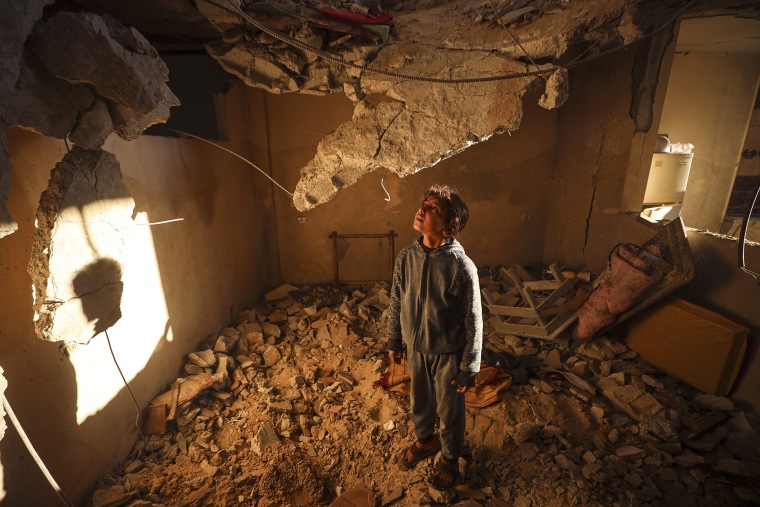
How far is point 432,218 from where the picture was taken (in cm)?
226

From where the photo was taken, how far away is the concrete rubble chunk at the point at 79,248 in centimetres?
180

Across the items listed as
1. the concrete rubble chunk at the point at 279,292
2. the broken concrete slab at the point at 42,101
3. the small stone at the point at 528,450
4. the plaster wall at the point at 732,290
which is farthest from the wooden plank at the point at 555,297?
the broken concrete slab at the point at 42,101

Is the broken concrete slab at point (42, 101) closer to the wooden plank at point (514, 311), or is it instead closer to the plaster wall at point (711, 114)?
the wooden plank at point (514, 311)

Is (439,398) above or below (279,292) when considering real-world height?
above

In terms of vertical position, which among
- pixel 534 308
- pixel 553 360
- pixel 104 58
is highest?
pixel 104 58

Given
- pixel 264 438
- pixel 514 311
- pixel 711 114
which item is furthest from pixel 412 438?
pixel 711 114

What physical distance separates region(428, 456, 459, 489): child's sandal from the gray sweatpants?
76mm

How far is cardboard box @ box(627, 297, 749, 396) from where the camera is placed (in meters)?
3.24

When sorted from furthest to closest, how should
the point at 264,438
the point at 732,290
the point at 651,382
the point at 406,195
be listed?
1. the point at 406,195
2. the point at 651,382
3. the point at 732,290
4. the point at 264,438

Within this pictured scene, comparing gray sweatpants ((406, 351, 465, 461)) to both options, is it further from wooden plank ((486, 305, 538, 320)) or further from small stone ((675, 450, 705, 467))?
wooden plank ((486, 305, 538, 320))

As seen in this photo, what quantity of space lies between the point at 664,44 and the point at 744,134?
3.40 meters

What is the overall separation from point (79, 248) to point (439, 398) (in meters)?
2.52

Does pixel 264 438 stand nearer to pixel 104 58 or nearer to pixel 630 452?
pixel 104 58

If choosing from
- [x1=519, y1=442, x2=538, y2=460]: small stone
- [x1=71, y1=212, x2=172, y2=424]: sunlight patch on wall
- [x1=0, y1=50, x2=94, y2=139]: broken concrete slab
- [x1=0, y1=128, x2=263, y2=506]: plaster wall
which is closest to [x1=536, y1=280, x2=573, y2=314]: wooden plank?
[x1=519, y1=442, x2=538, y2=460]: small stone
